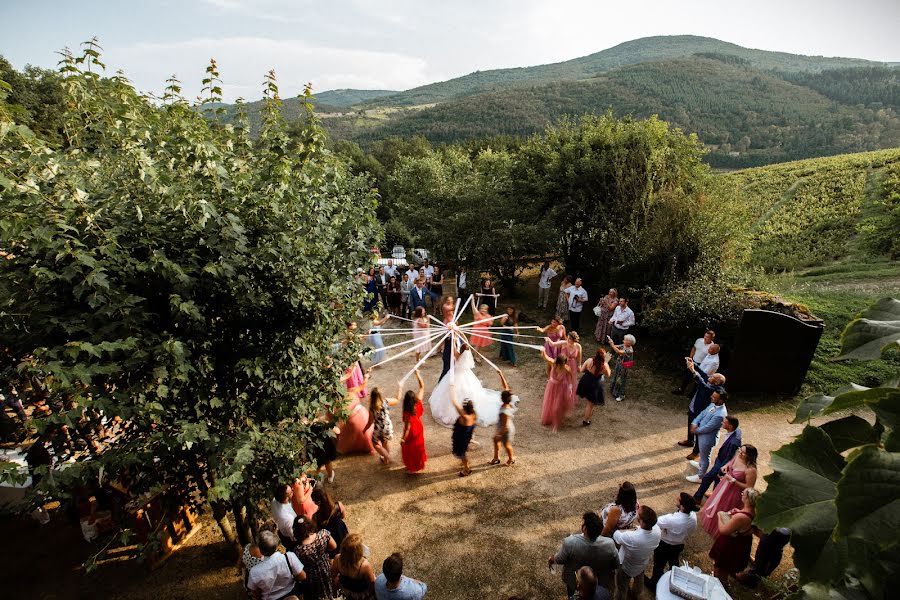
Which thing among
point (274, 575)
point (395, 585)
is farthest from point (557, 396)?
point (274, 575)

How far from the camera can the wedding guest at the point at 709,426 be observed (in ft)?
23.6

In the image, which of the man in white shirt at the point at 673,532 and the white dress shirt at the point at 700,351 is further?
the white dress shirt at the point at 700,351

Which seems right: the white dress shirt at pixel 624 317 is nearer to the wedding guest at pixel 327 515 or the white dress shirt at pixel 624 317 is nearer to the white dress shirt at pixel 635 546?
the white dress shirt at pixel 635 546

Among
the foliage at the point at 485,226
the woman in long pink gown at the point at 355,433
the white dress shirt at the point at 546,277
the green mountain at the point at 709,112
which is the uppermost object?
the green mountain at the point at 709,112

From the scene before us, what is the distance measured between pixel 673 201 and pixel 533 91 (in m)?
137

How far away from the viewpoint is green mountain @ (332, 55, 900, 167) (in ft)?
274

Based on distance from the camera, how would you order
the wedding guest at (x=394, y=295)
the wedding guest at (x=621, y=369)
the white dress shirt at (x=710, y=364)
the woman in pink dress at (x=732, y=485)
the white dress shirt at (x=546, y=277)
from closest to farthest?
the woman in pink dress at (x=732, y=485)
the white dress shirt at (x=710, y=364)
the wedding guest at (x=621, y=369)
the white dress shirt at (x=546, y=277)
the wedding guest at (x=394, y=295)

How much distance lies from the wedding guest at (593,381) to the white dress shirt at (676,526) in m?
3.87

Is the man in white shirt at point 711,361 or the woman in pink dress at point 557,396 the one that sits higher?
the man in white shirt at point 711,361

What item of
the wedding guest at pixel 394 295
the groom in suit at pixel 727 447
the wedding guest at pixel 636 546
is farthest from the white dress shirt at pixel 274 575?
the wedding guest at pixel 394 295

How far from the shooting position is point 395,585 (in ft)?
15.1

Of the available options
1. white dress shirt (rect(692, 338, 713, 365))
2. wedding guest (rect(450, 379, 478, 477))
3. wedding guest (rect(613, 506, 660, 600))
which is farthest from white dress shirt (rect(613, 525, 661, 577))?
white dress shirt (rect(692, 338, 713, 365))

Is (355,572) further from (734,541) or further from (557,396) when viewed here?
(557,396)

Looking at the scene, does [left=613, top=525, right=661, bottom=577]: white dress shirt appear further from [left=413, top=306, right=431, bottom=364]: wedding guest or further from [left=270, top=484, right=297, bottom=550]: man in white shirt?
[left=413, top=306, right=431, bottom=364]: wedding guest
